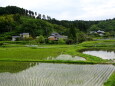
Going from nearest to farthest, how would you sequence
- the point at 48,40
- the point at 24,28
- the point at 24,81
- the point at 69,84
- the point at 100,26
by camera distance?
the point at 69,84, the point at 24,81, the point at 48,40, the point at 24,28, the point at 100,26

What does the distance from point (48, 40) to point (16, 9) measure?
53631mm

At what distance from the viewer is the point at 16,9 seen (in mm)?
98438

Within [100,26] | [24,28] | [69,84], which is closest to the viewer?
[69,84]

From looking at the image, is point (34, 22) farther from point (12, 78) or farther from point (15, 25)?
point (12, 78)

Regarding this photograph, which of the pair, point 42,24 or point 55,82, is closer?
point 55,82

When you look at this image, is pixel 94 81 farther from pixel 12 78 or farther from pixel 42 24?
pixel 42 24

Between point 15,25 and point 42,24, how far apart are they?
12.9 metres

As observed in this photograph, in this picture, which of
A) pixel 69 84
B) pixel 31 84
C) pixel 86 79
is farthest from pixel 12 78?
pixel 86 79

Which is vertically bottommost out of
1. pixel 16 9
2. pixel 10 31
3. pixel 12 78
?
pixel 12 78

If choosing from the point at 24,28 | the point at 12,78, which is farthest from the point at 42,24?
the point at 12,78

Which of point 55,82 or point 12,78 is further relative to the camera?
point 12,78

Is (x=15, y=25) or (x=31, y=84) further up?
(x=15, y=25)

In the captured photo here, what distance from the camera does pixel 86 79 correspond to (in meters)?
11.7

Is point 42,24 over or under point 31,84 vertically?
over
